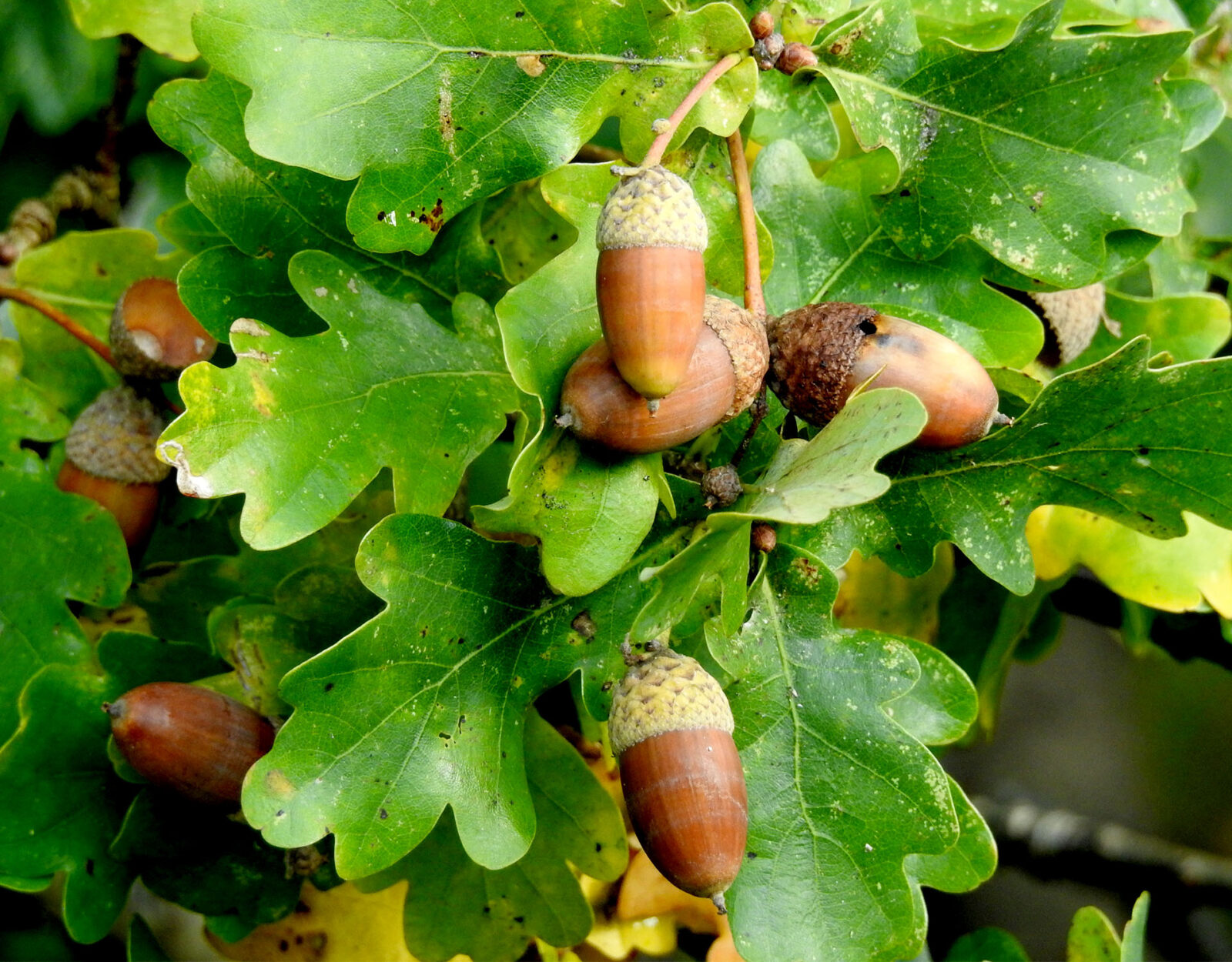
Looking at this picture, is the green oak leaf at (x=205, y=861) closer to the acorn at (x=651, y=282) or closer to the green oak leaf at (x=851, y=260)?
the acorn at (x=651, y=282)

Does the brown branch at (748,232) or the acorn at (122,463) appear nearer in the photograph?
the brown branch at (748,232)

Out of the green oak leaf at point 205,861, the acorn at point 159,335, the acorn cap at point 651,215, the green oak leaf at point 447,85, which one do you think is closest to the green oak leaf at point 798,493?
the acorn cap at point 651,215

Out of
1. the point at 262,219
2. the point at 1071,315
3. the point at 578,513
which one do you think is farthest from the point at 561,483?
the point at 1071,315

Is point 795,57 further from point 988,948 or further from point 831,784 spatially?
point 988,948

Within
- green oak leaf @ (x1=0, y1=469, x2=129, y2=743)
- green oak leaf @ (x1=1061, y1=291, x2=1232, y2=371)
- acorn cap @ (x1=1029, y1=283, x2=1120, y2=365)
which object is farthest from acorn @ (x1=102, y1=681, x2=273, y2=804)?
green oak leaf @ (x1=1061, y1=291, x2=1232, y2=371)

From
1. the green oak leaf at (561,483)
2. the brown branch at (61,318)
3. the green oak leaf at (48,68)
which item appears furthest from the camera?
the green oak leaf at (48,68)

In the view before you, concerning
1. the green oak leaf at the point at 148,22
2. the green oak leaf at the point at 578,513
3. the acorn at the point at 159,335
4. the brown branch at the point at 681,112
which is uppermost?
the brown branch at the point at 681,112

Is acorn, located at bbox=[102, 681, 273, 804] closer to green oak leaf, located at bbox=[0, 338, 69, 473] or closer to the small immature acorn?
green oak leaf, located at bbox=[0, 338, 69, 473]
